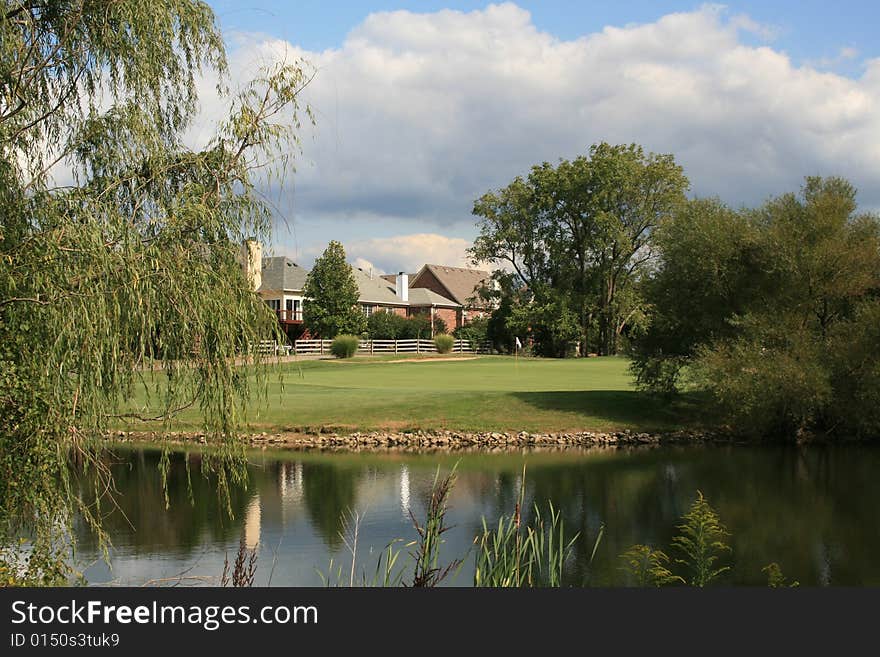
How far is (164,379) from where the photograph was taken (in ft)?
25.7

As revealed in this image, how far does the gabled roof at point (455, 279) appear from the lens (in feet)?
261

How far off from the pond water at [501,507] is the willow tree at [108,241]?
64.2 inches

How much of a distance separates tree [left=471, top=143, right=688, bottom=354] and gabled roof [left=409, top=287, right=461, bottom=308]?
18605 mm

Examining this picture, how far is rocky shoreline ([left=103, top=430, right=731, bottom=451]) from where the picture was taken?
24.0 metres

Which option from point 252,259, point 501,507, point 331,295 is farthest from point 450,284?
point 252,259

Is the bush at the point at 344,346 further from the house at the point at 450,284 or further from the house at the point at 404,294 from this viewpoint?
the house at the point at 450,284

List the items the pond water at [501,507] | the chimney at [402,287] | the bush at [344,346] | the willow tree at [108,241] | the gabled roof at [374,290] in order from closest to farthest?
the willow tree at [108,241]
the pond water at [501,507]
the bush at [344,346]
the gabled roof at [374,290]
the chimney at [402,287]

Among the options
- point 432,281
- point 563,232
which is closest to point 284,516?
point 563,232

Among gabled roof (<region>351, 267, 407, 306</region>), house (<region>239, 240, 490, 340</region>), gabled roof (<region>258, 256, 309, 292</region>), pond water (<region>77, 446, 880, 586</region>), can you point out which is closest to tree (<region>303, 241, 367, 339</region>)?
house (<region>239, 240, 490, 340</region>)

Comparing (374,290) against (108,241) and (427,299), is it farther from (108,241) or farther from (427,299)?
(108,241)

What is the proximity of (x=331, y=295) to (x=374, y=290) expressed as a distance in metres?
19.4

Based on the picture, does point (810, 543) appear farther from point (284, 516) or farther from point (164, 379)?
point (164, 379)

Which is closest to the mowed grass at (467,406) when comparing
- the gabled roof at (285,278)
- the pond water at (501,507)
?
the pond water at (501,507)

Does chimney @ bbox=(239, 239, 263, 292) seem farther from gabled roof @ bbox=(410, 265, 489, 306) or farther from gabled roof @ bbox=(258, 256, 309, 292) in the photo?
gabled roof @ bbox=(410, 265, 489, 306)
